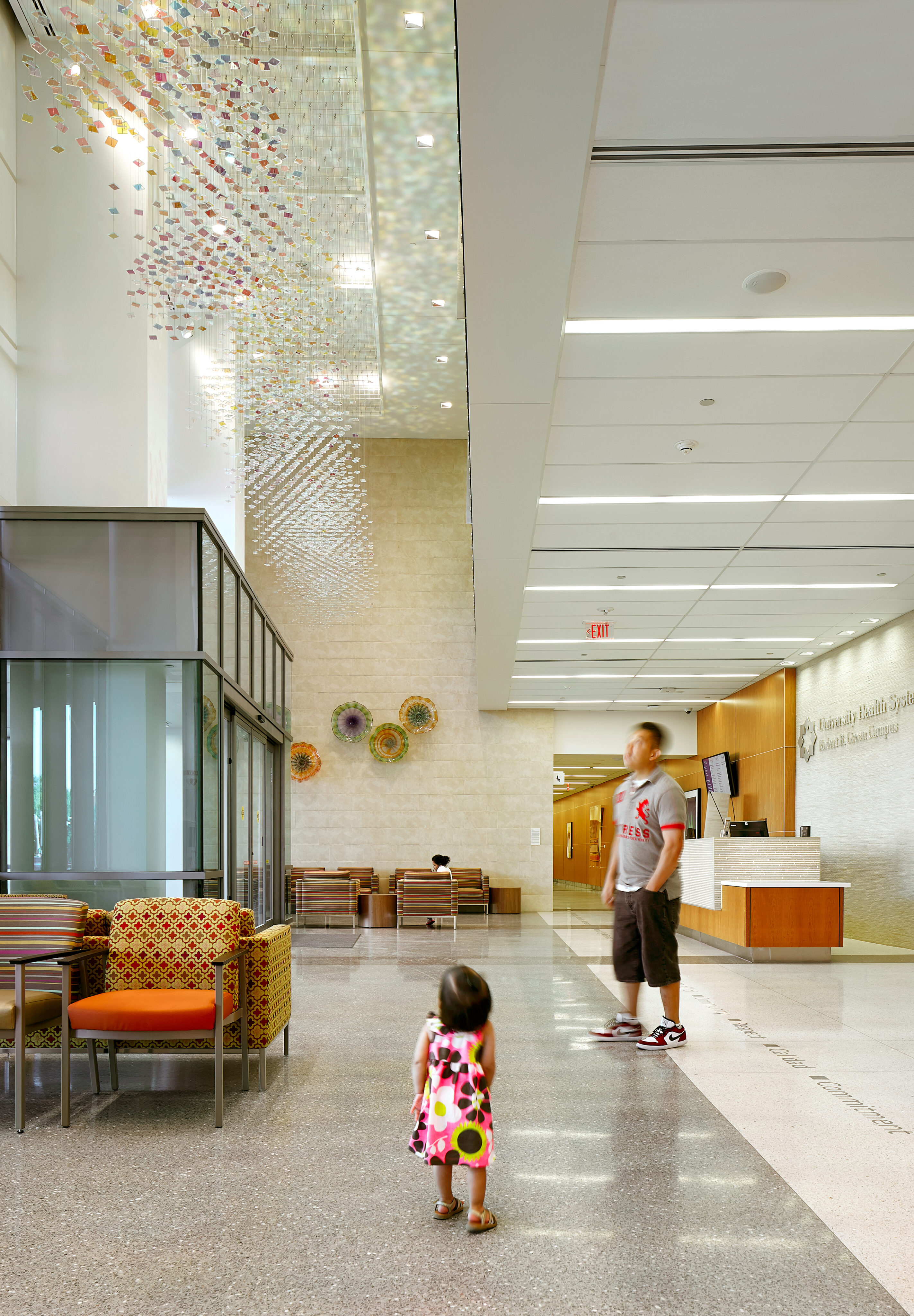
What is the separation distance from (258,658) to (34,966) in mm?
6515

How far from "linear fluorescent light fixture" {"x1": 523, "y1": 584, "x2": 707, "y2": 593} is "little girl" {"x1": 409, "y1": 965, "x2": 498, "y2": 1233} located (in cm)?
709

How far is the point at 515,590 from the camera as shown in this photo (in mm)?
9734

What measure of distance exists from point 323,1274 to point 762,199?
387cm

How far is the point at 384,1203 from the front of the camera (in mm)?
3119

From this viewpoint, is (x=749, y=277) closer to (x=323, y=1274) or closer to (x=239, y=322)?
(x=323, y=1274)

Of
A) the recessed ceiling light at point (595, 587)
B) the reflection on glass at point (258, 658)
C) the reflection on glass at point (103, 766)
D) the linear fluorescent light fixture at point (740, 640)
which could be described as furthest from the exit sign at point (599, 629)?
the reflection on glass at point (103, 766)

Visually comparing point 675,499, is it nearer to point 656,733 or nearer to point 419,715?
point 656,733

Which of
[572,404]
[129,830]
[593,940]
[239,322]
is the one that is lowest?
[593,940]

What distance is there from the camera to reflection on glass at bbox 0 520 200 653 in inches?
275

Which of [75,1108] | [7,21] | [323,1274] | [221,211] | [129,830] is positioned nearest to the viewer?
[323,1274]

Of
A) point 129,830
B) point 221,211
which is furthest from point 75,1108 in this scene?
point 221,211

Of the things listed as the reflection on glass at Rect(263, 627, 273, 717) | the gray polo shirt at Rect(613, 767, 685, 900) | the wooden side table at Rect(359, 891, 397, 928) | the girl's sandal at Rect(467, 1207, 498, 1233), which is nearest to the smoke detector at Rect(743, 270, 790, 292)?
the gray polo shirt at Rect(613, 767, 685, 900)

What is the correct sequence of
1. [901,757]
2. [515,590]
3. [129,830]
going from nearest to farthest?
[129,830] < [515,590] < [901,757]

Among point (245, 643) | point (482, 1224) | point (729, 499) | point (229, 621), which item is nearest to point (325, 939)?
point (245, 643)
